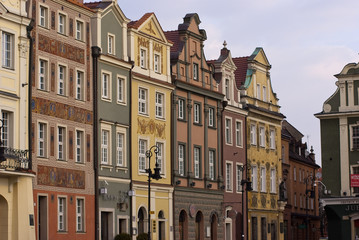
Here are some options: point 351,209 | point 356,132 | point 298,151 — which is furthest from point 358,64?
point 298,151

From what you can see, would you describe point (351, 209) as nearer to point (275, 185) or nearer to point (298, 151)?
point (275, 185)

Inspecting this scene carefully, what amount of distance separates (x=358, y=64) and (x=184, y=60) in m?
19.3

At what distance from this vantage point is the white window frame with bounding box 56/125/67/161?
1919 inches

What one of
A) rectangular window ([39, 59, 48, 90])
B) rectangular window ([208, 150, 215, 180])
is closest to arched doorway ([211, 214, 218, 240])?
rectangular window ([208, 150, 215, 180])

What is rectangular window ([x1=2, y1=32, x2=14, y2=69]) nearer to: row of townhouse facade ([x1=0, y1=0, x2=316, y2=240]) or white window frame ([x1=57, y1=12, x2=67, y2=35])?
row of townhouse facade ([x1=0, y1=0, x2=316, y2=240])

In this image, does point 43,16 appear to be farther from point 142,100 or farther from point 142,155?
point 142,155

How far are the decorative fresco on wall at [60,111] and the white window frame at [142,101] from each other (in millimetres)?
6138

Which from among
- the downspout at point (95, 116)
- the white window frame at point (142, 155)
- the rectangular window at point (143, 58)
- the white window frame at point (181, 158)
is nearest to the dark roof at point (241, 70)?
the white window frame at point (181, 158)

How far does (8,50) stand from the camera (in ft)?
147

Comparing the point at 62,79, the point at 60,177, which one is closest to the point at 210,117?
the point at 62,79

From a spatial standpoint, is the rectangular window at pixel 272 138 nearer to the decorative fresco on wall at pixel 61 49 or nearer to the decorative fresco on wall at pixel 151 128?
the decorative fresco on wall at pixel 151 128

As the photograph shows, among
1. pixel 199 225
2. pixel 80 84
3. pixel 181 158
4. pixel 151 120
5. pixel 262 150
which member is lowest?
pixel 199 225

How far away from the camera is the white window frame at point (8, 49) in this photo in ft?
145

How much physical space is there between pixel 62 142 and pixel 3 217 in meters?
6.69
